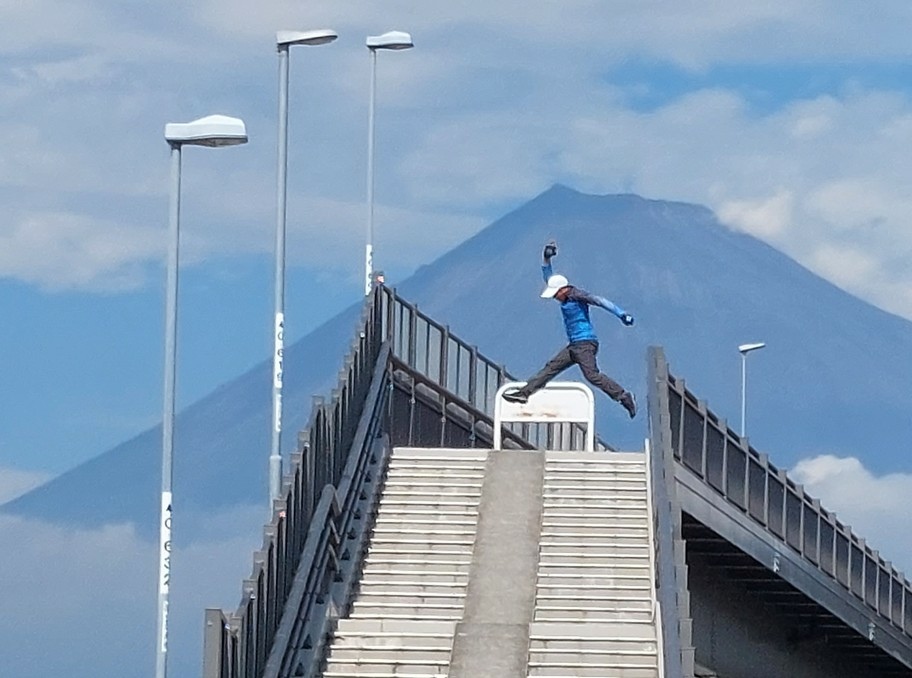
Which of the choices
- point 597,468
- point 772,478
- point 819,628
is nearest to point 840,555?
point 819,628

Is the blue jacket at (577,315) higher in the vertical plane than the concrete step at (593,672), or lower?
higher

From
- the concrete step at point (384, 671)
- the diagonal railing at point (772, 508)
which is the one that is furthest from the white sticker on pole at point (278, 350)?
the concrete step at point (384, 671)

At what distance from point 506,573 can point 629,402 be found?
7100 millimetres

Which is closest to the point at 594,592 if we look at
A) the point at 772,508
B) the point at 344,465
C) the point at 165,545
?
the point at 344,465

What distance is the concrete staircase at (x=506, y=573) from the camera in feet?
71.7

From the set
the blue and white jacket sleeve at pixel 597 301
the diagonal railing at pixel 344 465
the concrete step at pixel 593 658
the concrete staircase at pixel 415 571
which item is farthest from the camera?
the blue and white jacket sleeve at pixel 597 301

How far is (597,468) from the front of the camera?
2784cm

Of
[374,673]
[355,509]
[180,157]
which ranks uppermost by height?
[180,157]

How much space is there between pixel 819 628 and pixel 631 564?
17905 millimetres

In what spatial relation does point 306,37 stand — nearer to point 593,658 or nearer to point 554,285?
point 554,285

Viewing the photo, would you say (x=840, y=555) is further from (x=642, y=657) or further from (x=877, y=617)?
(x=642, y=657)

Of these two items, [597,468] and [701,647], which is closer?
[597,468]

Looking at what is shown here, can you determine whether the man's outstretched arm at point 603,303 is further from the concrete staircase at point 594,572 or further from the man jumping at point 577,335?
the concrete staircase at point 594,572

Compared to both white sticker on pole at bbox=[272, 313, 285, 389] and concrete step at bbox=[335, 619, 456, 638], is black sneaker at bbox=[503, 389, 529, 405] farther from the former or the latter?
concrete step at bbox=[335, 619, 456, 638]
